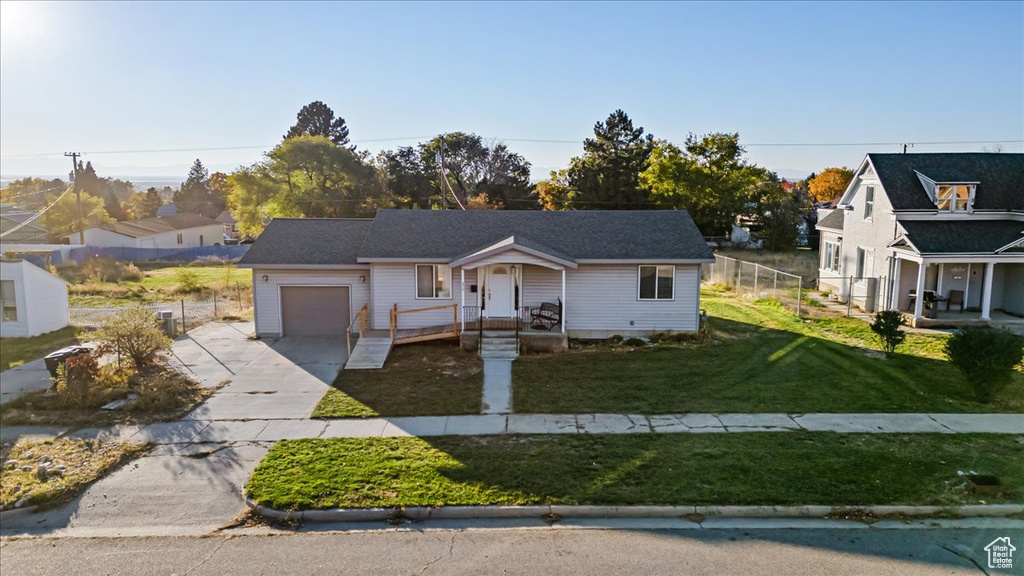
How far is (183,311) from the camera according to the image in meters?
22.7

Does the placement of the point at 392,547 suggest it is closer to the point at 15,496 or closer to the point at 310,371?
the point at 15,496

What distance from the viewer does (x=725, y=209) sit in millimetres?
46875

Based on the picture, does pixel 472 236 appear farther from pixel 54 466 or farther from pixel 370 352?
pixel 54 466

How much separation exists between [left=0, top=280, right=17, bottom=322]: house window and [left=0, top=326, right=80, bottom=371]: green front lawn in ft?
2.21

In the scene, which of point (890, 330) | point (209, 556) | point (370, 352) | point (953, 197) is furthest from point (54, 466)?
point (953, 197)

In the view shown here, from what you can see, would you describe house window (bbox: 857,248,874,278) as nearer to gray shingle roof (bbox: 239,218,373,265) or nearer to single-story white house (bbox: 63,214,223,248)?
gray shingle roof (bbox: 239,218,373,265)

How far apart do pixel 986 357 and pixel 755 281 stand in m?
15.1

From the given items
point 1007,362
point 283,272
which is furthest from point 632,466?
point 283,272

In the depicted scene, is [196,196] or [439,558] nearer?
[439,558]

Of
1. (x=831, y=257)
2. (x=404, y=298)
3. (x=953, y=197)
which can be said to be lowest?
(x=404, y=298)

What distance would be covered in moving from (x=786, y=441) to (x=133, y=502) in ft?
36.2

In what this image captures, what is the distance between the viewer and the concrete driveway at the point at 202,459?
9.20 meters

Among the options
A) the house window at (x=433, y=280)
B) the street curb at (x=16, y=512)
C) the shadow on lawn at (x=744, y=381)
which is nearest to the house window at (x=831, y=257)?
the shadow on lawn at (x=744, y=381)

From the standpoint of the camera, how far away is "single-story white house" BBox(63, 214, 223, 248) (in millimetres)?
55281
